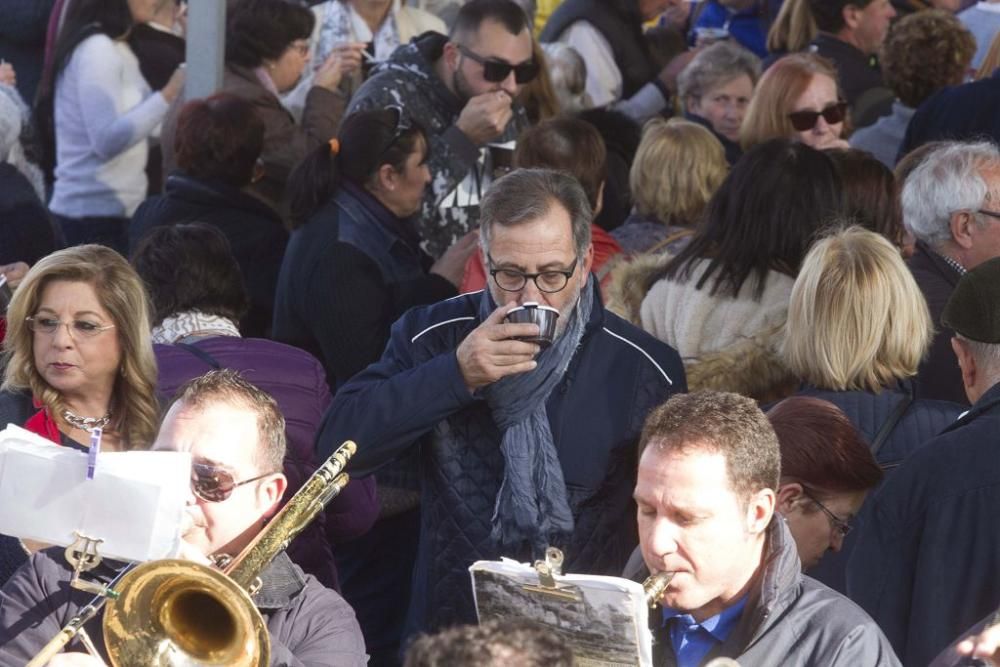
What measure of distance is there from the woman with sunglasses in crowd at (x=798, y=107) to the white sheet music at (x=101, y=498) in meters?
3.87

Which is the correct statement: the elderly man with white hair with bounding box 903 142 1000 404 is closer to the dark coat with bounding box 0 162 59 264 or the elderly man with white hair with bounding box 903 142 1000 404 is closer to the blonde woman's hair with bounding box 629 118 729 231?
the blonde woman's hair with bounding box 629 118 729 231

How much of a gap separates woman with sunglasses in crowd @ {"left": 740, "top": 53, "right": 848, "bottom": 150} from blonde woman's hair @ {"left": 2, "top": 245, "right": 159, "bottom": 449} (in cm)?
288

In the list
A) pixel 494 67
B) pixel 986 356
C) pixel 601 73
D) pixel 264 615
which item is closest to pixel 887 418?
pixel 986 356

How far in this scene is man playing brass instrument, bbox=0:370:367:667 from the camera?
3324mm

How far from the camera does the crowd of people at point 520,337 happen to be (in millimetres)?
3279

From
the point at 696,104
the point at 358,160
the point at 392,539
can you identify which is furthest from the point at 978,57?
the point at 392,539

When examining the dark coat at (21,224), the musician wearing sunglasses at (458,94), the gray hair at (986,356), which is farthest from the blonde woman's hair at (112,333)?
the gray hair at (986,356)

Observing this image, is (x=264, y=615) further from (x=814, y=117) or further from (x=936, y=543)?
(x=814, y=117)

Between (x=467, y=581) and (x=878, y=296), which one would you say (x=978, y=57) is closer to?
(x=878, y=296)

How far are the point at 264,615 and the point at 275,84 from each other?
4181 millimetres

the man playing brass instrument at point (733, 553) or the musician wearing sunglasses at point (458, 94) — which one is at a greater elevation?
the musician wearing sunglasses at point (458, 94)

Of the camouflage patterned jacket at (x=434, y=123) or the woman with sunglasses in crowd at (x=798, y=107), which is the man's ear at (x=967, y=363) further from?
the camouflage patterned jacket at (x=434, y=123)

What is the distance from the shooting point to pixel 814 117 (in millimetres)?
6359

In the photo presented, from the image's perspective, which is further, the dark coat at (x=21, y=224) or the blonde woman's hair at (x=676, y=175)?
the dark coat at (x=21, y=224)
